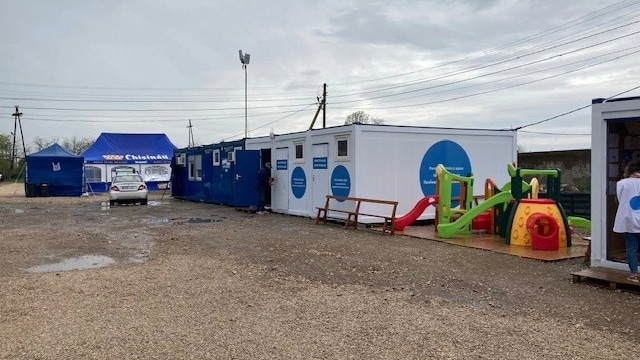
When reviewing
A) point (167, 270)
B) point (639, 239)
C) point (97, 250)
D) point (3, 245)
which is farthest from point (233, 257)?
point (639, 239)

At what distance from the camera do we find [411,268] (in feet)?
28.6

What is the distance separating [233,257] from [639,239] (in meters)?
6.25

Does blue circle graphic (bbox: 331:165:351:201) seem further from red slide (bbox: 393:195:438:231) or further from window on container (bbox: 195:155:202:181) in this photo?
window on container (bbox: 195:155:202:181)

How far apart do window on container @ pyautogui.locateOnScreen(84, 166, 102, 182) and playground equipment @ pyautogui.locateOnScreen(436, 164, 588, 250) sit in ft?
102

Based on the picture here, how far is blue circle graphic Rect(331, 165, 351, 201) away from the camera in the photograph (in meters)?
15.4

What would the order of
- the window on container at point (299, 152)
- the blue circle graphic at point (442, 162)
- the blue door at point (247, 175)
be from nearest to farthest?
the blue circle graphic at point (442, 162), the window on container at point (299, 152), the blue door at point (247, 175)

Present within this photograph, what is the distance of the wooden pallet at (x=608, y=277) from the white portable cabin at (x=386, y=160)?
765 cm

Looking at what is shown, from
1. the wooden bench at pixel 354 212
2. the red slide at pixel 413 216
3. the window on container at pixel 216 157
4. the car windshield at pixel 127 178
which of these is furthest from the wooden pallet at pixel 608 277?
the car windshield at pixel 127 178

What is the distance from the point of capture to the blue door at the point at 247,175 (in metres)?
19.4

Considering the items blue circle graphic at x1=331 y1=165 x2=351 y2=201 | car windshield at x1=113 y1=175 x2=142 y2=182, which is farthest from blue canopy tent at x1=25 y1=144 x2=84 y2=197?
blue circle graphic at x1=331 y1=165 x2=351 y2=201

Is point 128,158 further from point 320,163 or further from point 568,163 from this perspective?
point 568,163

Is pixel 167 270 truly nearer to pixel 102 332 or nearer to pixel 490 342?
pixel 102 332

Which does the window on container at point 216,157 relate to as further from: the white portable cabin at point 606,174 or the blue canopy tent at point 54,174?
the white portable cabin at point 606,174

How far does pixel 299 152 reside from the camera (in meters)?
18.0
